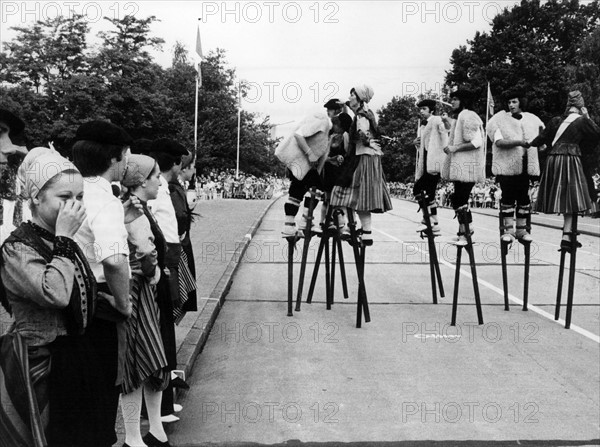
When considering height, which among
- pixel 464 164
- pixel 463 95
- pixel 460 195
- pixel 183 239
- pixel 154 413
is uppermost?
pixel 463 95

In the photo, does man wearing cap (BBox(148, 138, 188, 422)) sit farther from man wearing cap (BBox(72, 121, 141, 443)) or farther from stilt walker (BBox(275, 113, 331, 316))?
stilt walker (BBox(275, 113, 331, 316))

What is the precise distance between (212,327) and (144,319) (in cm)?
436

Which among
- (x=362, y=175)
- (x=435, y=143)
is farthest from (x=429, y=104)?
(x=362, y=175)

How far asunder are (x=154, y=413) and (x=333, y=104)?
5.26 m

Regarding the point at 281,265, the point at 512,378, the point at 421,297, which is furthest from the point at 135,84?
the point at 512,378

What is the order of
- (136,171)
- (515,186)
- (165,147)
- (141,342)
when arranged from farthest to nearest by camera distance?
1. (515,186)
2. (165,147)
3. (136,171)
4. (141,342)

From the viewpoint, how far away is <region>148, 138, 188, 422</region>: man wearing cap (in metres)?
5.13

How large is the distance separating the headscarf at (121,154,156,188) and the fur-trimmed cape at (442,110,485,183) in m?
4.99

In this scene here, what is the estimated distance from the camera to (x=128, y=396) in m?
4.52

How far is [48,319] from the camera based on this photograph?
3264 millimetres

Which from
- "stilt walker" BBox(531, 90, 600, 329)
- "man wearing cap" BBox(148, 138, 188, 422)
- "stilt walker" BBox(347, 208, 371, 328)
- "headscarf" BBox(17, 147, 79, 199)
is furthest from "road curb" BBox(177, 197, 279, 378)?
"stilt walker" BBox(531, 90, 600, 329)

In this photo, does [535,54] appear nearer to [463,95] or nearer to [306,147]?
[463,95]

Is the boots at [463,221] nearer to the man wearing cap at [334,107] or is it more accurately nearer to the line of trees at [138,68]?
the man wearing cap at [334,107]

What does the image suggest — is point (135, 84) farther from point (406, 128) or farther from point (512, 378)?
point (512, 378)
